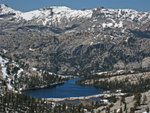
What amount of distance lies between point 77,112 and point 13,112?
4271 cm

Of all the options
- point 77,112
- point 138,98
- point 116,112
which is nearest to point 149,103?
point 138,98

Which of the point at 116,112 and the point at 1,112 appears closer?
the point at 116,112

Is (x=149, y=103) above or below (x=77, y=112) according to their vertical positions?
above

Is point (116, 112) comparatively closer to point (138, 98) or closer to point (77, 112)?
point (138, 98)

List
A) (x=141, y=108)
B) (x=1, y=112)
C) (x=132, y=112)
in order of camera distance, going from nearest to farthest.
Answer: (x=132, y=112) → (x=141, y=108) → (x=1, y=112)

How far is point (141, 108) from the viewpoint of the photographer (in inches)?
5157

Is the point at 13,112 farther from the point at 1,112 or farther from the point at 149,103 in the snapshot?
the point at 149,103

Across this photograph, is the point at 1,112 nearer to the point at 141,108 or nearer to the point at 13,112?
the point at 13,112

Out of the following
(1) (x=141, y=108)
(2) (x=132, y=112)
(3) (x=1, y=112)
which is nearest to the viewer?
(2) (x=132, y=112)

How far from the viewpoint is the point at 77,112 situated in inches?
7702

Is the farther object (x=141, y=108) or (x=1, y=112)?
(x=1, y=112)

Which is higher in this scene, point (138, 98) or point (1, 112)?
point (138, 98)

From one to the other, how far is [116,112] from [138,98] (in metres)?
12.5

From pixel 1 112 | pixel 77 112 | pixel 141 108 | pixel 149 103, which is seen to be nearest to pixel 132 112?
pixel 141 108
